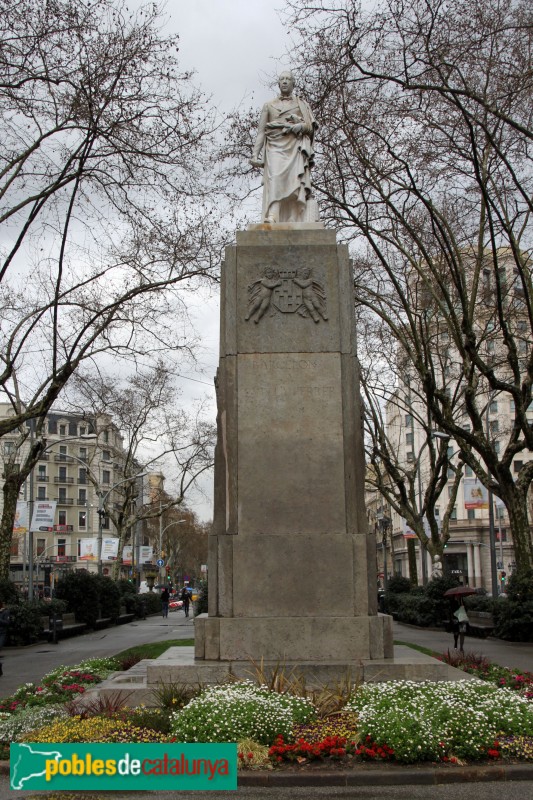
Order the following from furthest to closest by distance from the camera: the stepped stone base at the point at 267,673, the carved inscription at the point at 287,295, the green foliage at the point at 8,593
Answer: the green foliage at the point at 8,593
the carved inscription at the point at 287,295
the stepped stone base at the point at 267,673

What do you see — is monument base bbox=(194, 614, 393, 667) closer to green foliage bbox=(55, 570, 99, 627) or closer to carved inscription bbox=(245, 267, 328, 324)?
carved inscription bbox=(245, 267, 328, 324)

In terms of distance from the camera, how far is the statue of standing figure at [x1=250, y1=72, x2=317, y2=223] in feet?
40.6

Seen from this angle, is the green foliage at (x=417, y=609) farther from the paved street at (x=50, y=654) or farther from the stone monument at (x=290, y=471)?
the stone monument at (x=290, y=471)

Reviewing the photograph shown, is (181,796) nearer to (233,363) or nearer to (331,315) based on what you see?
(233,363)

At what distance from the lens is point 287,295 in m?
11.5

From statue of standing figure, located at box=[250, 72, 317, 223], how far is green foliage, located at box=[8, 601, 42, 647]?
18.4m

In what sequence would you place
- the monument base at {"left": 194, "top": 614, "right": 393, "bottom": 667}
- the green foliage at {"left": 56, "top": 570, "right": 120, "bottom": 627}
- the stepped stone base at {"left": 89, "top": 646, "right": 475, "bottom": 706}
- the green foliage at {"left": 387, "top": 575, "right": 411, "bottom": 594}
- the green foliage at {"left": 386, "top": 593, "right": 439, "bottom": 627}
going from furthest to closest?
the green foliage at {"left": 387, "top": 575, "right": 411, "bottom": 594} < the green foliage at {"left": 56, "top": 570, "right": 120, "bottom": 627} < the green foliage at {"left": 386, "top": 593, "right": 439, "bottom": 627} < the monument base at {"left": 194, "top": 614, "right": 393, "bottom": 667} < the stepped stone base at {"left": 89, "top": 646, "right": 475, "bottom": 706}

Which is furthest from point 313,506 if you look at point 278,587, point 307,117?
point 307,117

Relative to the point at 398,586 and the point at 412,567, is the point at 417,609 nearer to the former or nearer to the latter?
the point at 398,586

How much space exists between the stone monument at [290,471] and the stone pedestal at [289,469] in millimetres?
13

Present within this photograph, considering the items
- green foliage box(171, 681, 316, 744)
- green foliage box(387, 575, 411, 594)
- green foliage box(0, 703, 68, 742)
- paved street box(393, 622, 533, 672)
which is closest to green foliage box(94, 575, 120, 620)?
green foliage box(387, 575, 411, 594)

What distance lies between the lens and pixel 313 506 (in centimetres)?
1104

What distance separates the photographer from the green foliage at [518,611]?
79.4 feet

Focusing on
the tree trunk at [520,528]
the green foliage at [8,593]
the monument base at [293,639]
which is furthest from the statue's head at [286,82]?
the green foliage at [8,593]
